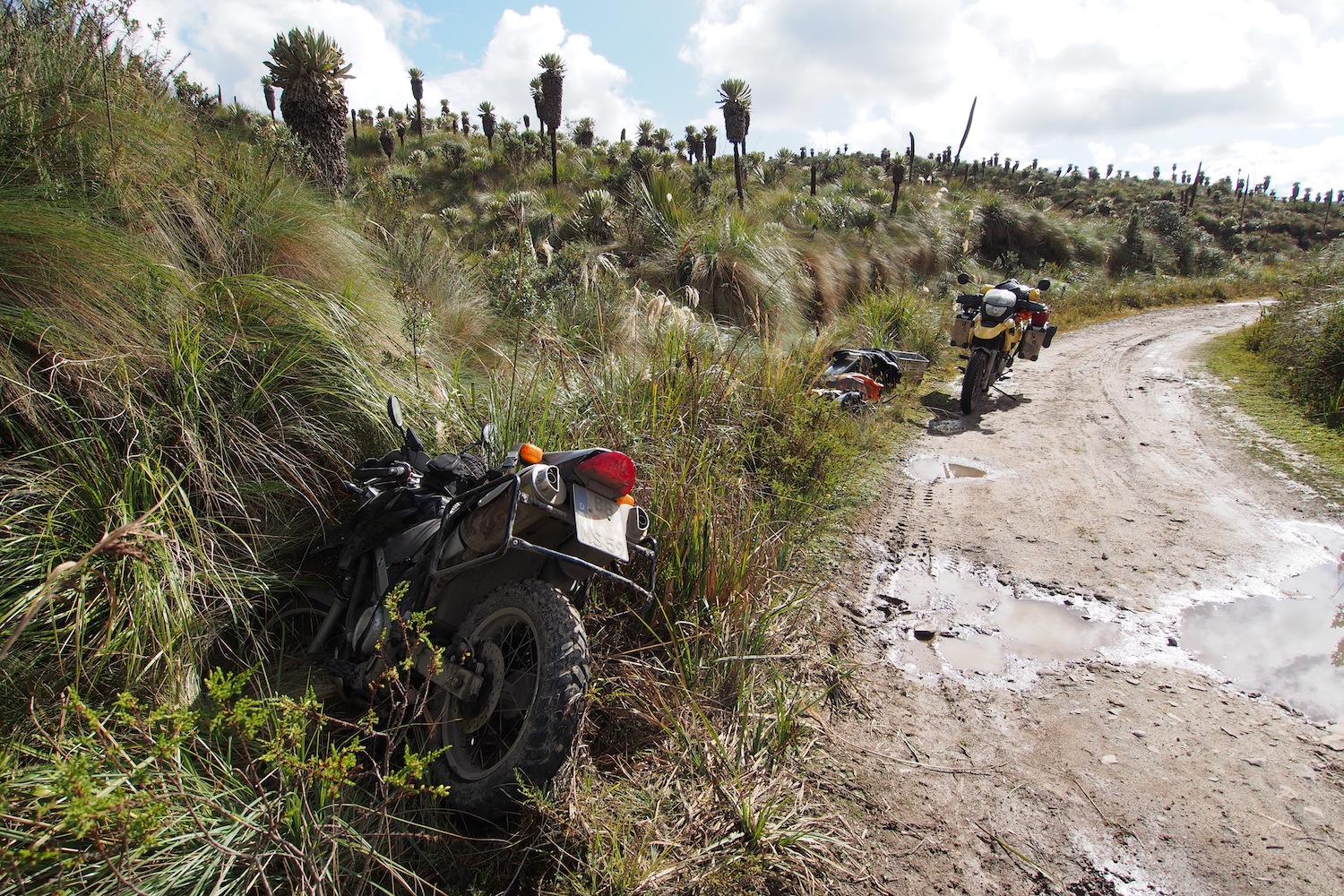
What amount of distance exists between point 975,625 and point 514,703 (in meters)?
2.68

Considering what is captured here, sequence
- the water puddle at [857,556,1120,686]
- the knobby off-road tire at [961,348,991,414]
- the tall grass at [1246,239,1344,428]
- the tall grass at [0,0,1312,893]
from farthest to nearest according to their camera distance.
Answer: the knobby off-road tire at [961,348,991,414] < the tall grass at [1246,239,1344,428] < the water puddle at [857,556,1120,686] < the tall grass at [0,0,1312,893]

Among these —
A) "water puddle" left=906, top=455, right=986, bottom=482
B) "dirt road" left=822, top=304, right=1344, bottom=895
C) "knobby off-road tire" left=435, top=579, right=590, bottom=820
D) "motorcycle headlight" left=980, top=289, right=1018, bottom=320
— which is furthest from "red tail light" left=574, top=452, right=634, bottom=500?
"motorcycle headlight" left=980, top=289, right=1018, bottom=320

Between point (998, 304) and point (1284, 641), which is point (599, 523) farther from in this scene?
point (998, 304)

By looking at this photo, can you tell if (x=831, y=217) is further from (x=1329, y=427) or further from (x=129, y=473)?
(x=129, y=473)

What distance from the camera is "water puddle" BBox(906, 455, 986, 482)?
6289 mm

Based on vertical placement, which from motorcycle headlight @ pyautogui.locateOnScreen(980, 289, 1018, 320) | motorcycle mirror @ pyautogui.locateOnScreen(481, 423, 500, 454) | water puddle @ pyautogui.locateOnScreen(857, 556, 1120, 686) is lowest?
water puddle @ pyautogui.locateOnScreen(857, 556, 1120, 686)

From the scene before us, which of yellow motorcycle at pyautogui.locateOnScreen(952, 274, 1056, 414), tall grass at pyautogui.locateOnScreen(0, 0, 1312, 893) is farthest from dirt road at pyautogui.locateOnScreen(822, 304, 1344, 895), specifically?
yellow motorcycle at pyautogui.locateOnScreen(952, 274, 1056, 414)

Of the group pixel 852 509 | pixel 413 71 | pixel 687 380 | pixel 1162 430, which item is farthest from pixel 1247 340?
pixel 413 71

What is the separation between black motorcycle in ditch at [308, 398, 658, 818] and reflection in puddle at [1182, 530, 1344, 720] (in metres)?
3.08

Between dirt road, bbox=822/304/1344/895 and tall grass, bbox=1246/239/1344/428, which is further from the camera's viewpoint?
tall grass, bbox=1246/239/1344/428

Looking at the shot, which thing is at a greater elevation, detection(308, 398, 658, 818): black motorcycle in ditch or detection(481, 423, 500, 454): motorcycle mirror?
detection(481, 423, 500, 454): motorcycle mirror

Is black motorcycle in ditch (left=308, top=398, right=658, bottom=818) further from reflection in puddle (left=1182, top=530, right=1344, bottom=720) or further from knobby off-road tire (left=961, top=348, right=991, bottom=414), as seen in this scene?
knobby off-road tire (left=961, top=348, right=991, bottom=414)

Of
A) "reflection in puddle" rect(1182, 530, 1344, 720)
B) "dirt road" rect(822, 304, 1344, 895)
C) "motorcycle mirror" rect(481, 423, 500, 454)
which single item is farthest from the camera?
"reflection in puddle" rect(1182, 530, 1344, 720)

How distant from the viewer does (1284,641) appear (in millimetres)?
3758
